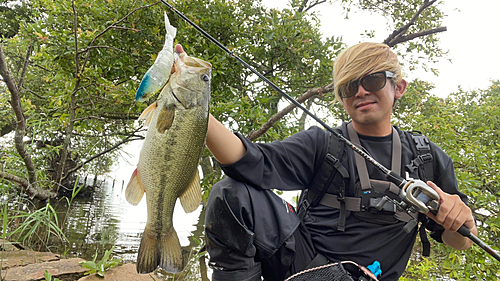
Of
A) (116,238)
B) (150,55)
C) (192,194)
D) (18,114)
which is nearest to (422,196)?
(192,194)

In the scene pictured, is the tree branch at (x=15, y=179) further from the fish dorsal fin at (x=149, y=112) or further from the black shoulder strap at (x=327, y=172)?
the black shoulder strap at (x=327, y=172)

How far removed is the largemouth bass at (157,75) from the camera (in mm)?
1216

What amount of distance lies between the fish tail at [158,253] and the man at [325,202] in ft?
0.80

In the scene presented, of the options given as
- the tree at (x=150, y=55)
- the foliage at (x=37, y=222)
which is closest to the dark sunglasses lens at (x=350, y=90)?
the tree at (x=150, y=55)

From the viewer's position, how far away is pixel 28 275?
2859 mm

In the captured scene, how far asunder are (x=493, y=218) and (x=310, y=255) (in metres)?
2.85

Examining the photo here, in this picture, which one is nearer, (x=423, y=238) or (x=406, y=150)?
(x=423, y=238)

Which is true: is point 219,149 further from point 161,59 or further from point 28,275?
point 28,275

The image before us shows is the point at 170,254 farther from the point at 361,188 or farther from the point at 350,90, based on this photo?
the point at 350,90

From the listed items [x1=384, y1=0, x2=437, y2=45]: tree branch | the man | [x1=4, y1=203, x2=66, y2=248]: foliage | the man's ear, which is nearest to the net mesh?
the man

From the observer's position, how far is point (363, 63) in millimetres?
2154

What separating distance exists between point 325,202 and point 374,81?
92 centimetres

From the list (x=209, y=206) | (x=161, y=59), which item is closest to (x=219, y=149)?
(x=209, y=206)

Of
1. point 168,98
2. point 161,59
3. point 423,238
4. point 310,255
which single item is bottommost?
point 310,255
